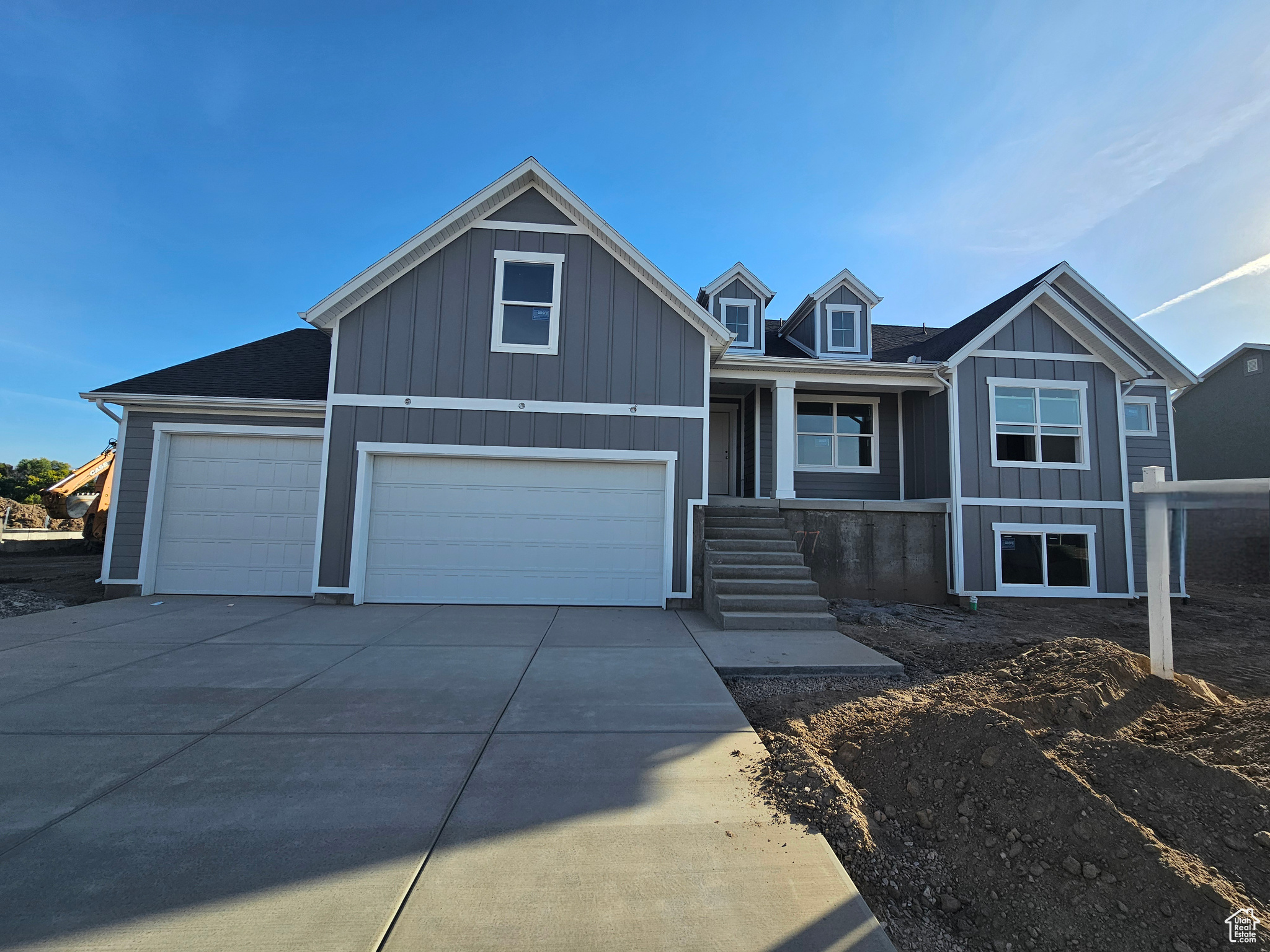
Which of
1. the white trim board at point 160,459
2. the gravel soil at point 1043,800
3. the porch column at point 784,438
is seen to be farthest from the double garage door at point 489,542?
the gravel soil at point 1043,800

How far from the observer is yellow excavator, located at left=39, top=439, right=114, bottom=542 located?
11820mm

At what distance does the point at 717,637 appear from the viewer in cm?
643

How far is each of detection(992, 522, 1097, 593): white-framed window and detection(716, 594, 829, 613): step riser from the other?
4718 millimetres

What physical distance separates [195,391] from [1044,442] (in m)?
14.3

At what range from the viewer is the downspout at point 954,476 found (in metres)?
9.50

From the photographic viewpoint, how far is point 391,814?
2697 mm

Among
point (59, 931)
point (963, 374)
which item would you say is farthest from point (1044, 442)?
point (59, 931)

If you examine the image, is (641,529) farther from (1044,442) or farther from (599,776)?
(1044,442)

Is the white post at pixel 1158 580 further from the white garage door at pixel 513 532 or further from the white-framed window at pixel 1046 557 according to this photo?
the white-framed window at pixel 1046 557

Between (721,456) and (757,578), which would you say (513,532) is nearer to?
(757,578)

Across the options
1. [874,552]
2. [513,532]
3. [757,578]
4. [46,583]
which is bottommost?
[46,583]

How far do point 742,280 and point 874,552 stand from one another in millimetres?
6451

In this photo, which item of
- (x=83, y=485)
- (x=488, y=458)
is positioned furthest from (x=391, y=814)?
(x=83, y=485)

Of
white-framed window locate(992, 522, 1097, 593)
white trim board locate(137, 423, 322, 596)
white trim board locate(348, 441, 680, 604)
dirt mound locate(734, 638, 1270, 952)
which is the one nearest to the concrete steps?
white trim board locate(348, 441, 680, 604)
